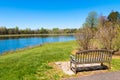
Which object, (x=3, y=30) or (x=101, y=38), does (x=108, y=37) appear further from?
(x=3, y=30)

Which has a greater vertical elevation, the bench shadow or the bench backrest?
the bench backrest

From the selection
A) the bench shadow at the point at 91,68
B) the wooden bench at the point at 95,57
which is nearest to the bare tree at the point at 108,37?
the wooden bench at the point at 95,57

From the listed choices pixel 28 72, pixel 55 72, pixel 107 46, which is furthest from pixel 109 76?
pixel 107 46

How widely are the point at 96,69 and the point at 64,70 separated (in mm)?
1737

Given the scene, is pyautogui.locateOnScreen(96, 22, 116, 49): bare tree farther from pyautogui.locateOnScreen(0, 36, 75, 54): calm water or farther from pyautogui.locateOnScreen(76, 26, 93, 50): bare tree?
pyautogui.locateOnScreen(0, 36, 75, 54): calm water

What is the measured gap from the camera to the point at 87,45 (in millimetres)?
14977

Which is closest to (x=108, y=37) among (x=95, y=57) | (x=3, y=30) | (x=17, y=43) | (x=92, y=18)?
(x=95, y=57)

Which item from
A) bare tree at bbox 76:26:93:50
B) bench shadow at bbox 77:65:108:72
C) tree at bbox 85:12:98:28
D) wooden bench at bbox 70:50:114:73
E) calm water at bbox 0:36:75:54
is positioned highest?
tree at bbox 85:12:98:28

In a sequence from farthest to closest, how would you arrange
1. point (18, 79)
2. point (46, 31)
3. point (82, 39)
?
point (46, 31) < point (82, 39) < point (18, 79)

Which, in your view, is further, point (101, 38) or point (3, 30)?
point (3, 30)

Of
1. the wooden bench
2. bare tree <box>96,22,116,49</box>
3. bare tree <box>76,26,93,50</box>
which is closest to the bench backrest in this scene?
the wooden bench

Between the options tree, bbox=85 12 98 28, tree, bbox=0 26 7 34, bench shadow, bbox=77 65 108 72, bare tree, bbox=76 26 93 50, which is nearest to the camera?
bench shadow, bbox=77 65 108 72

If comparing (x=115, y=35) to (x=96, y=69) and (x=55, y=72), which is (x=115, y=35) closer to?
(x=96, y=69)

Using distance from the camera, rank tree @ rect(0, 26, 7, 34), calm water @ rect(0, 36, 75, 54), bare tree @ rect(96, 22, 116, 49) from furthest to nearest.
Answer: tree @ rect(0, 26, 7, 34) → calm water @ rect(0, 36, 75, 54) → bare tree @ rect(96, 22, 116, 49)
